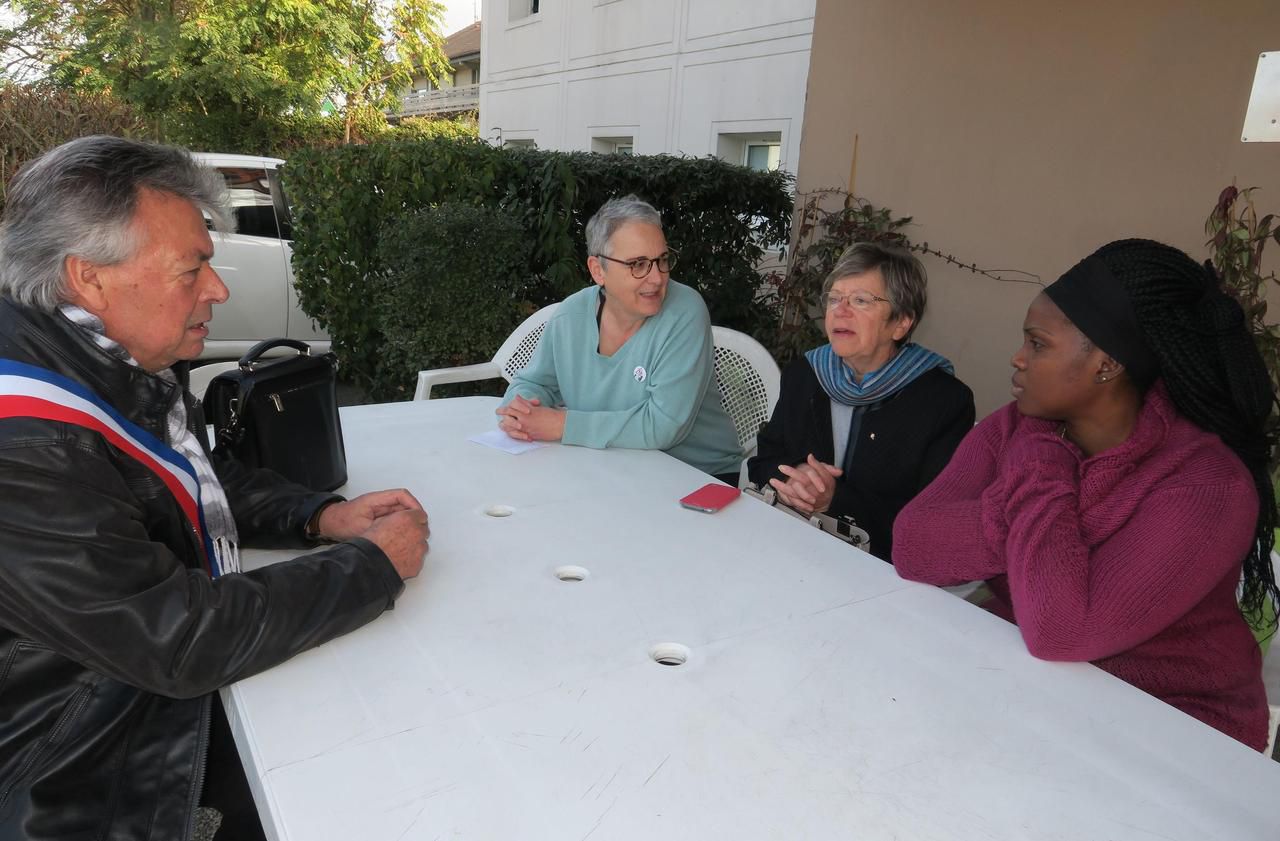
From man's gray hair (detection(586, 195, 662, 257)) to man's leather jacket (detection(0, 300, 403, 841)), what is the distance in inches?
63.9

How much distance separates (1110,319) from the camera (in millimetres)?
1609

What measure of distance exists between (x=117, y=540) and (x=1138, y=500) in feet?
5.55

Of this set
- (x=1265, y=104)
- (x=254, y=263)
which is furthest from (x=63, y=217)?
(x=254, y=263)

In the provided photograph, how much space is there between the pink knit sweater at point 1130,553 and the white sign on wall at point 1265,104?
238cm

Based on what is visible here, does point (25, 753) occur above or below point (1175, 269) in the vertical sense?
below

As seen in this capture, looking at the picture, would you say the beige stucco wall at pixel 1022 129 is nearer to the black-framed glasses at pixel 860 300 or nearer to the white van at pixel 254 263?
the black-framed glasses at pixel 860 300

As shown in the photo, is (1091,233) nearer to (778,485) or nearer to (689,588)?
(778,485)

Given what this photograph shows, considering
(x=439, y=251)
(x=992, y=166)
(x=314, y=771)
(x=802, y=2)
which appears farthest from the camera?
(x=802, y=2)

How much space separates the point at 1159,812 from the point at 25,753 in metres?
1.58

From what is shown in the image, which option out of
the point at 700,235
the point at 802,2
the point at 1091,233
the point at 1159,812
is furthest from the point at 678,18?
the point at 1159,812

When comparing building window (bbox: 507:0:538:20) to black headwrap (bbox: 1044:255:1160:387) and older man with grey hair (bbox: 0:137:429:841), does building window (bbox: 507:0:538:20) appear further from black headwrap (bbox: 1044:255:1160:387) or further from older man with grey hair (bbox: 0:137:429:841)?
black headwrap (bbox: 1044:255:1160:387)

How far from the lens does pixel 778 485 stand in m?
2.29

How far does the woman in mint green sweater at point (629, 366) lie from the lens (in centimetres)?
252

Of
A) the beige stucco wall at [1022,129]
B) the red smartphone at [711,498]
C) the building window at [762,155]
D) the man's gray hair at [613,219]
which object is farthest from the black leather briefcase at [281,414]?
the building window at [762,155]
